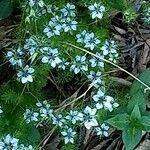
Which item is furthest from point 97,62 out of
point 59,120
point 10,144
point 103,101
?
point 10,144

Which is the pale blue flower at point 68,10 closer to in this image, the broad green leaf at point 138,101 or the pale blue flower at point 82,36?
the pale blue flower at point 82,36

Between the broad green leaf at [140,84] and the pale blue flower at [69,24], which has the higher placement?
the pale blue flower at [69,24]

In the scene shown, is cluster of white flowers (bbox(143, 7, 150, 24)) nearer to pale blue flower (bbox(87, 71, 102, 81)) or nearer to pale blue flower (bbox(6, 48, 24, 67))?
pale blue flower (bbox(87, 71, 102, 81))

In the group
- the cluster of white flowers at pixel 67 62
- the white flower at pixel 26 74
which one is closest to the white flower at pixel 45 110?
the cluster of white flowers at pixel 67 62

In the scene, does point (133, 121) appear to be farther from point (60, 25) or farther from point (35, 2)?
point (35, 2)

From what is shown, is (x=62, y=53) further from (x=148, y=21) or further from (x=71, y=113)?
(x=148, y=21)
